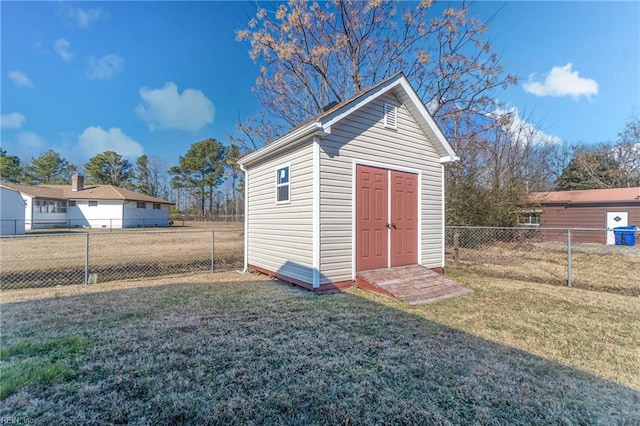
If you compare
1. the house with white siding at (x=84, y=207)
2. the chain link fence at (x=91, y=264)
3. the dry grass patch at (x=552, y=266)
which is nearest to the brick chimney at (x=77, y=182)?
the house with white siding at (x=84, y=207)

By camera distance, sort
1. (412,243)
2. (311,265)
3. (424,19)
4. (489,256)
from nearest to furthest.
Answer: (311,265), (412,243), (489,256), (424,19)

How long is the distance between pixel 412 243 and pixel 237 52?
11.9 meters

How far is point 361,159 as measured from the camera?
19.1ft

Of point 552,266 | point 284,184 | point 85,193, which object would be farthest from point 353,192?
point 85,193

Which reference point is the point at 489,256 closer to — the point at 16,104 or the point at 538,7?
the point at 538,7

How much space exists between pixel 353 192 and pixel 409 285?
2182 mm

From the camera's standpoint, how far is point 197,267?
27.3 ft

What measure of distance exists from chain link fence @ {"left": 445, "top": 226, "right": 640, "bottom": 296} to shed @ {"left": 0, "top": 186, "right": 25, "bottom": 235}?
83.4ft

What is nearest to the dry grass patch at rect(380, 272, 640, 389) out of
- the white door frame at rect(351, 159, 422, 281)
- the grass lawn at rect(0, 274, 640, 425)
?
the grass lawn at rect(0, 274, 640, 425)

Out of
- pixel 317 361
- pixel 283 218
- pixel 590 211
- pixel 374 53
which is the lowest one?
pixel 317 361

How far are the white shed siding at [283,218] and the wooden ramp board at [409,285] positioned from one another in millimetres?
1261

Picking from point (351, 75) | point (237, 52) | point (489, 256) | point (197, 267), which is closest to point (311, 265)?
point (197, 267)

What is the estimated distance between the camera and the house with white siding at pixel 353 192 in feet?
17.5

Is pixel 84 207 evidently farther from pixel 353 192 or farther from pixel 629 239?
pixel 629 239
